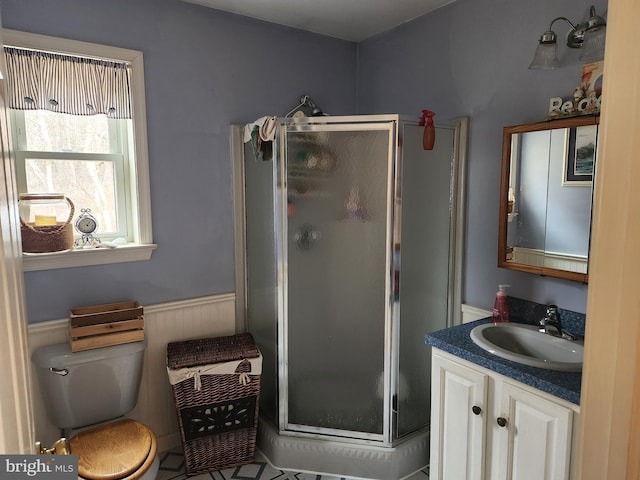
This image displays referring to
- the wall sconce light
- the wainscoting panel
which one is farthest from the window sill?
the wall sconce light

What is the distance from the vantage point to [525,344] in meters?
1.99

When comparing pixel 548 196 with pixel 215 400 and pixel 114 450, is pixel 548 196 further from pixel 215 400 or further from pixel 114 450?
pixel 114 450

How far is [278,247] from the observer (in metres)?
2.35

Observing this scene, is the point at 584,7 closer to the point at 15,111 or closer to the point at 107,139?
the point at 107,139

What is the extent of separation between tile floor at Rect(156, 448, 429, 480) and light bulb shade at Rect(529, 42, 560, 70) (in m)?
2.05

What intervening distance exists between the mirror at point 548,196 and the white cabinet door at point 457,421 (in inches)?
24.9

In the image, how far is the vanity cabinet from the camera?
1.52m

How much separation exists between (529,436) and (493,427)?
0.16 m

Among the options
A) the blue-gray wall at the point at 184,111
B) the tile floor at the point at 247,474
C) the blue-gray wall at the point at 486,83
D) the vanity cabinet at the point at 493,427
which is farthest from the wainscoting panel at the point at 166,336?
the blue-gray wall at the point at 486,83

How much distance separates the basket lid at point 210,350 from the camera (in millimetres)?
2332

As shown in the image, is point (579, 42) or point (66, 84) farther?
point (66, 84)

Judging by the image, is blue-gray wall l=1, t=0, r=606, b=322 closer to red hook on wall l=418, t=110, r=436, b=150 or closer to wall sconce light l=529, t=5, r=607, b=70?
wall sconce light l=529, t=5, r=607, b=70

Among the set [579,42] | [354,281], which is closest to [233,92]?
[354,281]

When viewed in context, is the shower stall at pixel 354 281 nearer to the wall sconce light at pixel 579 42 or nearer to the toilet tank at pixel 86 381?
the wall sconce light at pixel 579 42
